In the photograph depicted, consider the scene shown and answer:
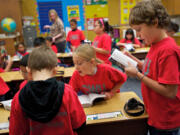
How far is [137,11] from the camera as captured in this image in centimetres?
104

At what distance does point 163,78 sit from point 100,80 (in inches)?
25.2

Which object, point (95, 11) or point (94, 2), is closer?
point (94, 2)

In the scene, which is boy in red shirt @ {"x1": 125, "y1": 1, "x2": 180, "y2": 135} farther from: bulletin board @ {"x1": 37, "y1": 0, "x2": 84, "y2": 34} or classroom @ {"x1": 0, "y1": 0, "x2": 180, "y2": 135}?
bulletin board @ {"x1": 37, "y1": 0, "x2": 84, "y2": 34}

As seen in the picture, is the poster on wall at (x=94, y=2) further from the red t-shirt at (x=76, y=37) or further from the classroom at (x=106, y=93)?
the classroom at (x=106, y=93)

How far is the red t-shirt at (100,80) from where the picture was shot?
5.04 feet

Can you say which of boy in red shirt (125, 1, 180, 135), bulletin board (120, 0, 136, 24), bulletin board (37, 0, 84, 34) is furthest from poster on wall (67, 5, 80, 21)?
boy in red shirt (125, 1, 180, 135)

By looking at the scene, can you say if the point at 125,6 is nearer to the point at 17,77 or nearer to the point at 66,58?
the point at 66,58

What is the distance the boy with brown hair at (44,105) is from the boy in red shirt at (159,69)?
479 millimetres

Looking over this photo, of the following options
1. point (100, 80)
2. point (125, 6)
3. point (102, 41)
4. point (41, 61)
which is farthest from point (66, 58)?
point (125, 6)

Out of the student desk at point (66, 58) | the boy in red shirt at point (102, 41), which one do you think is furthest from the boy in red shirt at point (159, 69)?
the student desk at point (66, 58)

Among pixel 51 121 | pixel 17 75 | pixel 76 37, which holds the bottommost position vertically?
pixel 17 75

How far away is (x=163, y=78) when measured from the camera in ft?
3.27

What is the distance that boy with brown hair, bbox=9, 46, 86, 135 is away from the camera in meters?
0.85

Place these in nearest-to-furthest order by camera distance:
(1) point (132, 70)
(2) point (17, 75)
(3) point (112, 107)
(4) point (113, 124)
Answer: (1) point (132, 70) → (4) point (113, 124) → (3) point (112, 107) → (2) point (17, 75)
